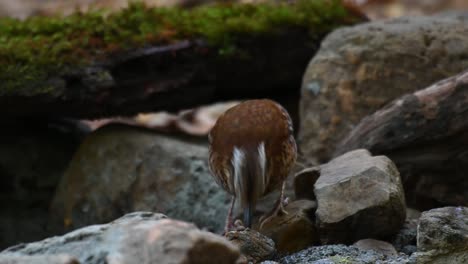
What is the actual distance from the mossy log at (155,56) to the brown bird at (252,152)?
5.13 ft

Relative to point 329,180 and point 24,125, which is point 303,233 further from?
point 24,125

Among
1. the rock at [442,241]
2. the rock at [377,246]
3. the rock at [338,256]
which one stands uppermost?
the rock at [442,241]

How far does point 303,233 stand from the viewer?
4723mm

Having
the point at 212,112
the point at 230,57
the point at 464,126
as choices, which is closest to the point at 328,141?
the point at 230,57

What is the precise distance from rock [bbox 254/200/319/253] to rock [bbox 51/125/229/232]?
1.43m

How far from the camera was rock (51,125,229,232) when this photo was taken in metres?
6.37

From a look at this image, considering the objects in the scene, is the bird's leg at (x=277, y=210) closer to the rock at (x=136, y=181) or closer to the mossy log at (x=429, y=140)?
A: the mossy log at (x=429, y=140)

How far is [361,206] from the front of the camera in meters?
4.42

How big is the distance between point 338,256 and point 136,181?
2.85 metres

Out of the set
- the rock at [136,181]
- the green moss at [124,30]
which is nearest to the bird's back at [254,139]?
the rock at [136,181]

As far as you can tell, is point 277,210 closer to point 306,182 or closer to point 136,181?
point 306,182

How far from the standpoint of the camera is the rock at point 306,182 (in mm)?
5109

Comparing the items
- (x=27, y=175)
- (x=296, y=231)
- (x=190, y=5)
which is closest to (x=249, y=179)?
(x=296, y=231)

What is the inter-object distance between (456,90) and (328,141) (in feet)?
4.98
